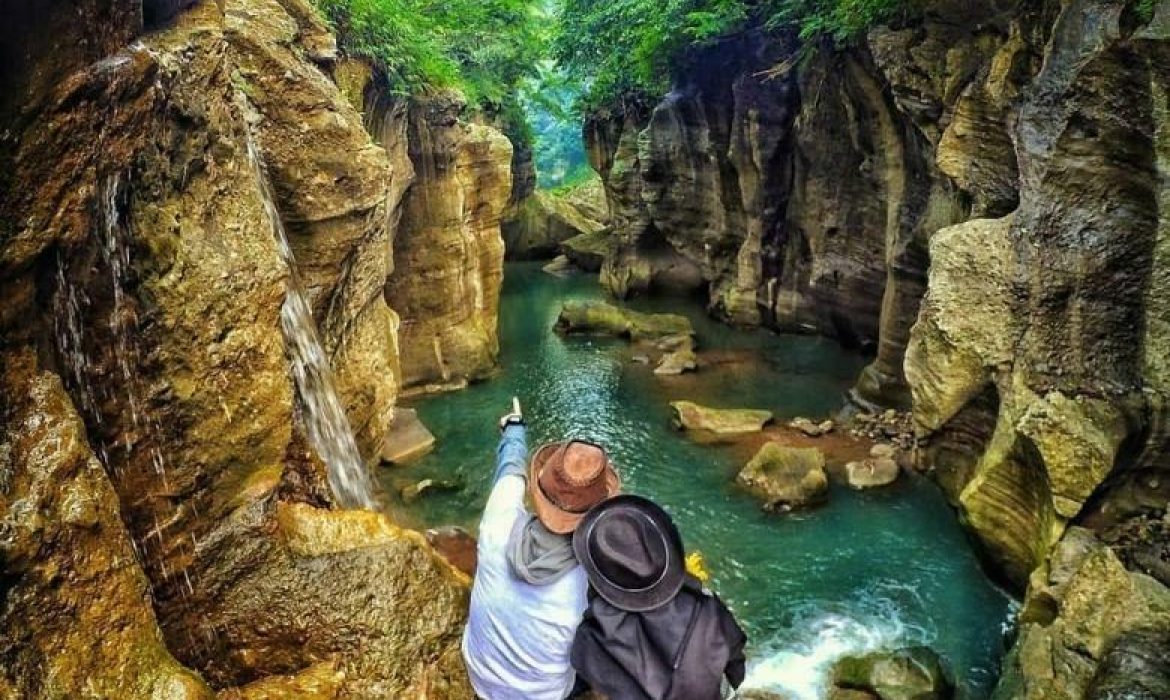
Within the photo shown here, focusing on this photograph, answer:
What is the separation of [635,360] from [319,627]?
Result: 1566cm

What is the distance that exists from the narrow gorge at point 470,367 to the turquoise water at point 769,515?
0.07 metres

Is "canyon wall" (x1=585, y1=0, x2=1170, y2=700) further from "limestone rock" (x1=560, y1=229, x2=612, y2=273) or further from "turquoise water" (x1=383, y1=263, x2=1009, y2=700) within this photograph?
"limestone rock" (x1=560, y1=229, x2=612, y2=273)

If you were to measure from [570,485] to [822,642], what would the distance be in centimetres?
658

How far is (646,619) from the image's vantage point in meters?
3.11

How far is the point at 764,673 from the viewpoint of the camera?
8266mm

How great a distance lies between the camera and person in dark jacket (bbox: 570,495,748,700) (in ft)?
10.1

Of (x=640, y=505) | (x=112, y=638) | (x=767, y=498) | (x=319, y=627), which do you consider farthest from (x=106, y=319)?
(x=767, y=498)

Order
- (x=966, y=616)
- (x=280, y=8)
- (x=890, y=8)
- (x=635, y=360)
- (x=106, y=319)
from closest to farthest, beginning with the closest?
(x=106, y=319), (x=280, y=8), (x=966, y=616), (x=890, y=8), (x=635, y=360)

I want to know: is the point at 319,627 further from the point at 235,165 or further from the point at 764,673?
the point at 764,673

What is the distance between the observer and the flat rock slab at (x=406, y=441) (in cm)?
1373

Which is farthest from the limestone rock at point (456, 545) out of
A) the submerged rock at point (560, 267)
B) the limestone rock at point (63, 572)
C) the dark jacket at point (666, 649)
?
the submerged rock at point (560, 267)

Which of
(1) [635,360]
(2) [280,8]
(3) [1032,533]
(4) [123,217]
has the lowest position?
(1) [635,360]

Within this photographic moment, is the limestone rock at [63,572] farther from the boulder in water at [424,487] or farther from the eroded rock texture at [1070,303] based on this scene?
the boulder in water at [424,487]

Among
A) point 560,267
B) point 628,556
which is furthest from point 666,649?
point 560,267
